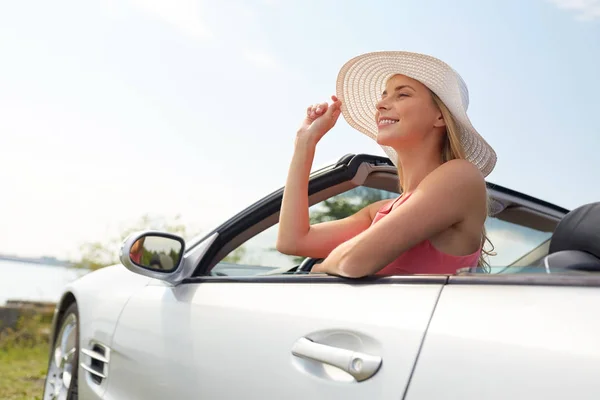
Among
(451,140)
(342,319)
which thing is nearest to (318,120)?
(451,140)

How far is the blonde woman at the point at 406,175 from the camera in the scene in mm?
1895

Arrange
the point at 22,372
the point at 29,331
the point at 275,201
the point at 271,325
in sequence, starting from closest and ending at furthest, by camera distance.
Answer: the point at 271,325 < the point at 275,201 < the point at 22,372 < the point at 29,331

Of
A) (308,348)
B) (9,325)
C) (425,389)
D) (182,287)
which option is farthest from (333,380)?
(9,325)

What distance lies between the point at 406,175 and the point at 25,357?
344 inches

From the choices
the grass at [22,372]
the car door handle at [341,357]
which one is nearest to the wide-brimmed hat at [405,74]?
the car door handle at [341,357]

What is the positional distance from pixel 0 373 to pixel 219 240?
607cm

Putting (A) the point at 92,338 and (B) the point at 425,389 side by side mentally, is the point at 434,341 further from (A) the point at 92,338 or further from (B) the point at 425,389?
(A) the point at 92,338

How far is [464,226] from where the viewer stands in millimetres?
2016

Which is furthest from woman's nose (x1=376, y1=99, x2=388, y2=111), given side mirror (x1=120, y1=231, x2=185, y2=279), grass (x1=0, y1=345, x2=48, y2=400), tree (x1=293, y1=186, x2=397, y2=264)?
grass (x1=0, y1=345, x2=48, y2=400)

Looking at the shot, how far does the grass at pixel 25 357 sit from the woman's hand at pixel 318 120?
4.43 meters

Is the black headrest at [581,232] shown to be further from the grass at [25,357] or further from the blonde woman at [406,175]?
the grass at [25,357]

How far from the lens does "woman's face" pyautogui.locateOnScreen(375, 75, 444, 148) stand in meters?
2.42

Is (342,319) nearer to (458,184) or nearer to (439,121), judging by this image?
(458,184)

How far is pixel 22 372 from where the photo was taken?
7977mm
